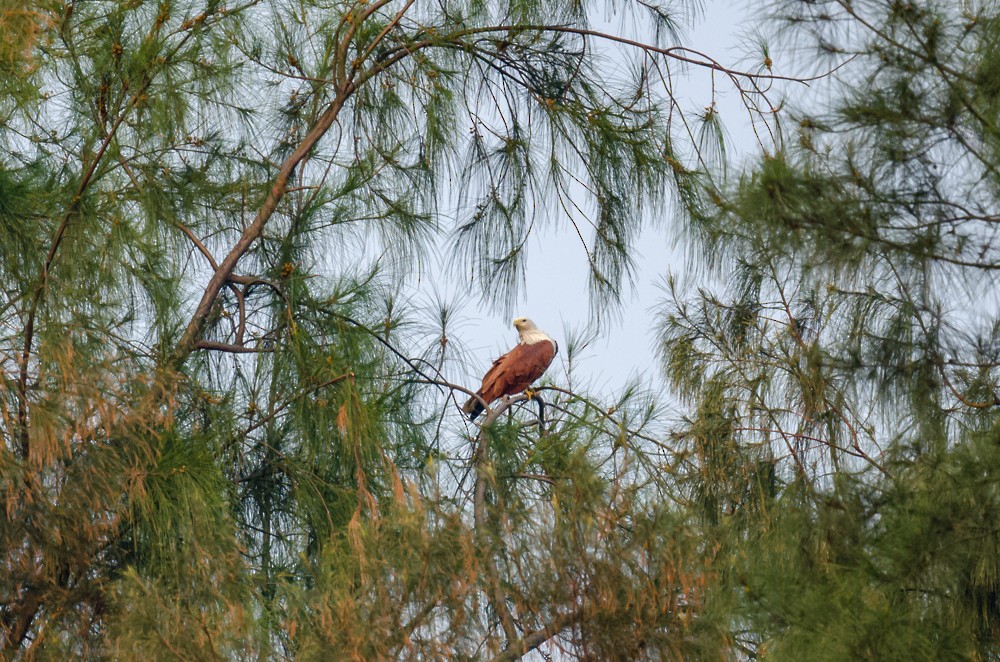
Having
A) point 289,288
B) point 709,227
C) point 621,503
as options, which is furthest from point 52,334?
point 709,227

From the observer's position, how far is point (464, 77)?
11.7 ft

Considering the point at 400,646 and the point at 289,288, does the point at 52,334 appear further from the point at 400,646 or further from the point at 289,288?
the point at 400,646

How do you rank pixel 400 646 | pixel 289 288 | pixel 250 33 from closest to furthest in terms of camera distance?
pixel 400 646, pixel 289 288, pixel 250 33

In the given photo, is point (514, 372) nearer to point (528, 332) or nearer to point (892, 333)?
point (528, 332)

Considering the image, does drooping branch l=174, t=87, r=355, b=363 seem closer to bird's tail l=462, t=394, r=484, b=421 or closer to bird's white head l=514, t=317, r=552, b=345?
bird's tail l=462, t=394, r=484, b=421

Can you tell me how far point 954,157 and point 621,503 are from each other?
4.07ft

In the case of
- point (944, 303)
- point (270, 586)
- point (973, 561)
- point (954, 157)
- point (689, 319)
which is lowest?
point (973, 561)

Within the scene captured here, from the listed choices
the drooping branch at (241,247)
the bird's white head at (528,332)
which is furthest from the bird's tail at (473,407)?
the drooping branch at (241,247)

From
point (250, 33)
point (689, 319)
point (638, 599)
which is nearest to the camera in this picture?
point (638, 599)

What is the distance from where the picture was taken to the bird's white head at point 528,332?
4453mm

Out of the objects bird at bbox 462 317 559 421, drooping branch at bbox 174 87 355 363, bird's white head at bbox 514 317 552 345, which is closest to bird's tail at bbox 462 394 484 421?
bird at bbox 462 317 559 421

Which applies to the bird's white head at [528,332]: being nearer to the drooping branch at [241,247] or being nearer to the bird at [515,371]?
the bird at [515,371]

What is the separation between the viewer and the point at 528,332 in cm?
459

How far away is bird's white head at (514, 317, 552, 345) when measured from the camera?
4.45 meters
